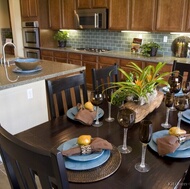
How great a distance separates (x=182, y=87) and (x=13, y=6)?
16.2 ft

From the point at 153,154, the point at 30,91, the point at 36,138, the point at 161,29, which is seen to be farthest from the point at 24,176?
the point at 161,29

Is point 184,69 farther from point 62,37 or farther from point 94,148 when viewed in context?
point 62,37

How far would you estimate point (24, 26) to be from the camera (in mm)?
5527

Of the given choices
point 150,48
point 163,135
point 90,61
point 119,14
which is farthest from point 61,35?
point 163,135

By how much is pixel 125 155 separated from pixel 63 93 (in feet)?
2.91

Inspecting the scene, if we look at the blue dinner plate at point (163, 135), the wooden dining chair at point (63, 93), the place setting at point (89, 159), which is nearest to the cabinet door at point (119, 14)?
the wooden dining chair at point (63, 93)

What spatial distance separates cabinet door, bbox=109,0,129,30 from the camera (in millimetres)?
4094

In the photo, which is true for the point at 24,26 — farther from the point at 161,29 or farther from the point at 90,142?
the point at 90,142

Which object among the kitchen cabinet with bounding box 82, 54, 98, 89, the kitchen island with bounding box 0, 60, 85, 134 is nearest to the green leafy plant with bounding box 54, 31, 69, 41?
the kitchen cabinet with bounding box 82, 54, 98, 89

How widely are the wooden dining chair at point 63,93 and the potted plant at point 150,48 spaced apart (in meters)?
2.36

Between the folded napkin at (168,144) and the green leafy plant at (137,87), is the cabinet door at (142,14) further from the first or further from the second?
the folded napkin at (168,144)

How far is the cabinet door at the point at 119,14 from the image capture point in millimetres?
4094

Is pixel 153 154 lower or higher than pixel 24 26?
lower

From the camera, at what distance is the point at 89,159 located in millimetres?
1070
